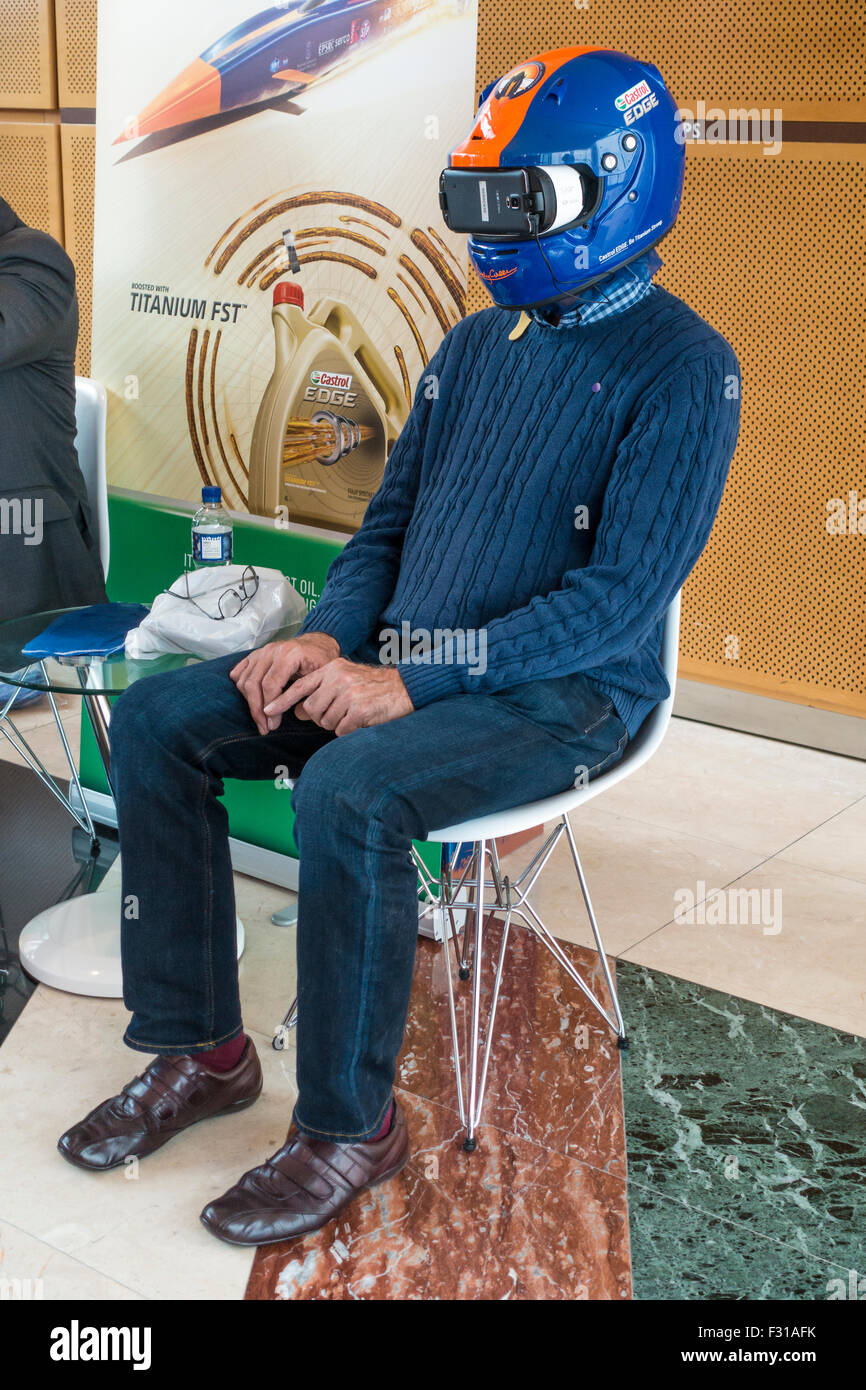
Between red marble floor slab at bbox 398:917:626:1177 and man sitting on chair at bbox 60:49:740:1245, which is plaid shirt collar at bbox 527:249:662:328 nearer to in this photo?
man sitting on chair at bbox 60:49:740:1245

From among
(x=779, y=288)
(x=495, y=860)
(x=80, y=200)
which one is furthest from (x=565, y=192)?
(x=80, y=200)

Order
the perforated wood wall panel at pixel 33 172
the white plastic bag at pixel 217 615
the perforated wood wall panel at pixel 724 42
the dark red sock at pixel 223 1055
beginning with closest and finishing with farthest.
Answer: the dark red sock at pixel 223 1055 < the white plastic bag at pixel 217 615 < the perforated wood wall panel at pixel 724 42 < the perforated wood wall panel at pixel 33 172

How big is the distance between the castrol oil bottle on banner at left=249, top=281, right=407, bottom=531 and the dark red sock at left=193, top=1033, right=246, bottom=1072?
1.15 meters

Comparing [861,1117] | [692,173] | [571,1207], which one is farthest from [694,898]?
[692,173]

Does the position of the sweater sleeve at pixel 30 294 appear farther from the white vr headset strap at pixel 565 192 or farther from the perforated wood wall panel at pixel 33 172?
the perforated wood wall panel at pixel 33 172

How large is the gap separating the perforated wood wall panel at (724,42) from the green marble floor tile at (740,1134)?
223cm

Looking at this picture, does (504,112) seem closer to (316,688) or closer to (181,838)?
(316,688)

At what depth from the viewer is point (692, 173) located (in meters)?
3.56

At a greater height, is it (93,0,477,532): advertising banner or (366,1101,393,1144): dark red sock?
(93,0,477,532): advertising banner

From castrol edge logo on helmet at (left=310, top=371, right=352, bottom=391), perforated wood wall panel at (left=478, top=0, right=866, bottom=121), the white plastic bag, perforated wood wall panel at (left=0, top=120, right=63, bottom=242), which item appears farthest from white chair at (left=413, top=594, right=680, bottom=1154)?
perforated wood wall panel at (left=0, top=120, right=63, bottom=242)

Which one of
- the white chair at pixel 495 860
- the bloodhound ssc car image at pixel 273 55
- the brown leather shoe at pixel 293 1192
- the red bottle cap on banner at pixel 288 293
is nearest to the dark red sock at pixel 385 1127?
the brown leather shoe at pixel 293 1192

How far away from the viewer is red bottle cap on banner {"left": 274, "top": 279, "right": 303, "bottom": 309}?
9.48ft

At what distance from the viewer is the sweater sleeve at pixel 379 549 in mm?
2127
